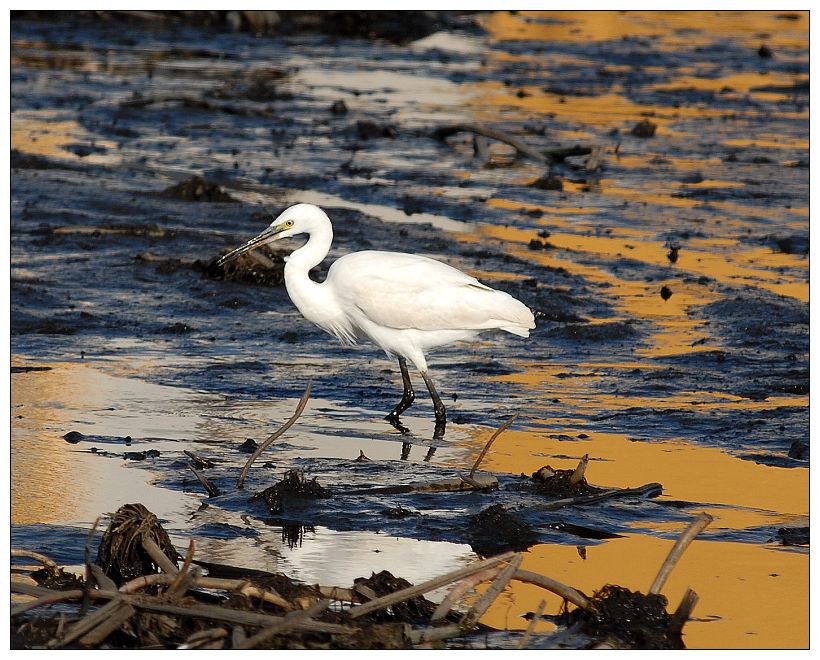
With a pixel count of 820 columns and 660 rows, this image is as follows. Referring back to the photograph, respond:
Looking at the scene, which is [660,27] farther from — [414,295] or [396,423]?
[396,423]

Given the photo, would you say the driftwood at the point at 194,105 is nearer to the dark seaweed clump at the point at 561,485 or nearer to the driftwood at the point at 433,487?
the driftwood at the point at 433,487

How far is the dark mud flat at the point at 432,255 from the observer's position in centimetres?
706

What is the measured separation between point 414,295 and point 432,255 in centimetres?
382

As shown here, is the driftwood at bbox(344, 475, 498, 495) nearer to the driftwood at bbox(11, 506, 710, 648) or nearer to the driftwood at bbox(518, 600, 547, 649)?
the driftwood at bbox(11, 506, 710, 648)

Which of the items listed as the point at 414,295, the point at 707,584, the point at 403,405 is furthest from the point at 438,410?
the point at 707,584

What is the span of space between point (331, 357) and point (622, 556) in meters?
3.81

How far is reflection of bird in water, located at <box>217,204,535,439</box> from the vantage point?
27.2ft

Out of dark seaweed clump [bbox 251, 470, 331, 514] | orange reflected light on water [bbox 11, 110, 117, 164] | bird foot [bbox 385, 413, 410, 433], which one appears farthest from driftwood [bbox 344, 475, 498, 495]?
orange reflected light on water [bbox 11, 110, 117, 164]

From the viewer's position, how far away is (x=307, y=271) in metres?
8.38

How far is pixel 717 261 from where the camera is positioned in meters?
12.2

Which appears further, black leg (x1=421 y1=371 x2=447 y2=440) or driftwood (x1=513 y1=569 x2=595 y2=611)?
black leg (x1=421 y1=371 x2=447 y2=440)

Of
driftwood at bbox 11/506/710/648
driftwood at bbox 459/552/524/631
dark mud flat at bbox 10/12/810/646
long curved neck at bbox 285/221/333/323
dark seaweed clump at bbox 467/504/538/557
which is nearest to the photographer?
driftwood at bbox 11/506/710/648

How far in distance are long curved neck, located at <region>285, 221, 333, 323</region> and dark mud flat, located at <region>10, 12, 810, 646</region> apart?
2.09ft

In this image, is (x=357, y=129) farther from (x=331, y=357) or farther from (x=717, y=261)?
(x=331, y=357)
